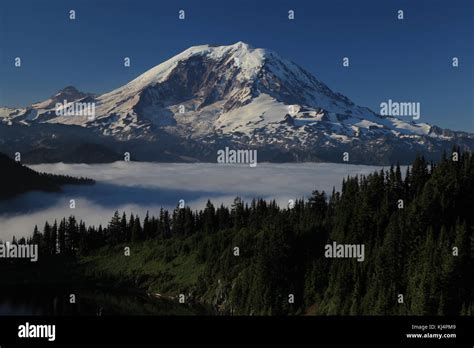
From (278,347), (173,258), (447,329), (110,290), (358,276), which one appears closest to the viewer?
(278,347)

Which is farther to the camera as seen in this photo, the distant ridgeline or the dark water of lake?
the dark water of lake

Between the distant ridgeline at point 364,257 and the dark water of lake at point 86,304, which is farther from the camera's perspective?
the dark water of lake at point 86,304

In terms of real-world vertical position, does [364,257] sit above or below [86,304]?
above

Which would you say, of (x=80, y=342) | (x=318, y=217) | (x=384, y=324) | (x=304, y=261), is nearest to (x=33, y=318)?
(x=80, y=342)

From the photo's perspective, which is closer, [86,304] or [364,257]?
[364,257]

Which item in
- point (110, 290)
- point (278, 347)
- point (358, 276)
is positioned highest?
point (278, 347)

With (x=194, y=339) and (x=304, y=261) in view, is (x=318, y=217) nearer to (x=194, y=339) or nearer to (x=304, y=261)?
(x=304, y=261)

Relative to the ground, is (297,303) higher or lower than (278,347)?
A: lower

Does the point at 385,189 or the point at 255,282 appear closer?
the point at 255,282

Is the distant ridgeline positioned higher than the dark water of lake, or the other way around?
the distant ridgeline

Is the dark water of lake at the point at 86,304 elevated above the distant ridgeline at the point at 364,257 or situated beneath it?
situated beneath

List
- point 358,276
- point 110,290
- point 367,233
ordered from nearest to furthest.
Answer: point 358,276 → point 367,233 → point 110,290
